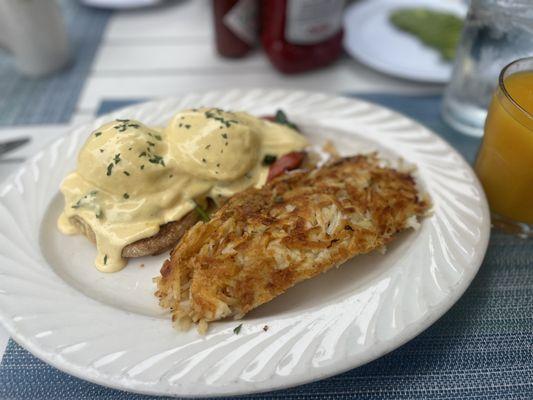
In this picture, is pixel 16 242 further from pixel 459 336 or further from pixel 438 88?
pixel 438 88

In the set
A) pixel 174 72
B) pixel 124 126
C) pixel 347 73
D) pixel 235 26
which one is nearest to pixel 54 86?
pixel 174 72

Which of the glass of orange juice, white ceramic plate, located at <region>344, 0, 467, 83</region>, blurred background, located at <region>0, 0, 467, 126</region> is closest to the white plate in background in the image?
blurred background, located at <region>0, 0, 467, 126</region>

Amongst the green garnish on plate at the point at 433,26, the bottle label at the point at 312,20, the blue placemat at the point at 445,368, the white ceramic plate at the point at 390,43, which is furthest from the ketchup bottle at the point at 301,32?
the blue placemat at the point at 445,368

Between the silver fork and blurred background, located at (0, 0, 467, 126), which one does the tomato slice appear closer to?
blurred background, located at (0, 0, 467, 126)

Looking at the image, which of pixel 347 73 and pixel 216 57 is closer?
pixel 347 73

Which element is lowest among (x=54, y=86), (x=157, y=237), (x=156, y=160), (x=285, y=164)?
(x=54, y=86)

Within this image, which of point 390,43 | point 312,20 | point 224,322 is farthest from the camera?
point 390,43

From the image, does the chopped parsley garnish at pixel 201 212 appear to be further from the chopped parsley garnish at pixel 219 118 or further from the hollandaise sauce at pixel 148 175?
the chopped parsley garnish at pixel 219 118

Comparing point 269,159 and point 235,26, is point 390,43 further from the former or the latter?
point 269,159
